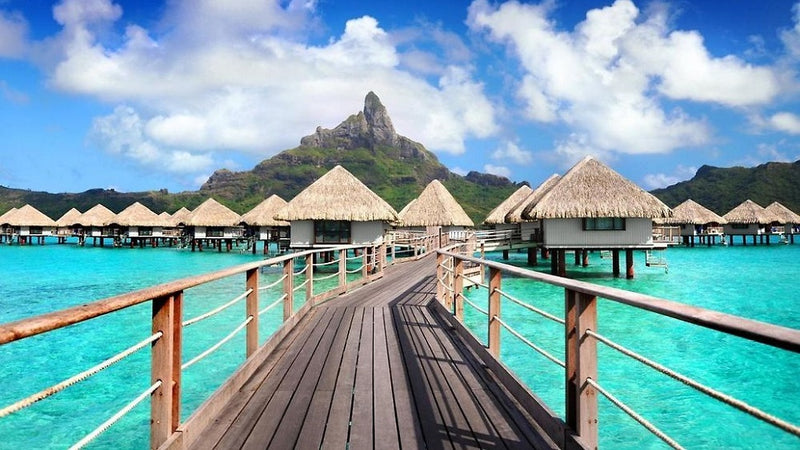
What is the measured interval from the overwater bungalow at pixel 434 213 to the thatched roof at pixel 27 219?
154ft

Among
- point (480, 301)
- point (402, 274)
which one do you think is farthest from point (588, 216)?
point (402, 274)

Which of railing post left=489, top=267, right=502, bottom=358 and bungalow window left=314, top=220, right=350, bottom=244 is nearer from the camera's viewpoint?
railing post left=489, top=267, right=502, bottom=358

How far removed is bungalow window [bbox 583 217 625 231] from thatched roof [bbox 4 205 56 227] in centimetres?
6144

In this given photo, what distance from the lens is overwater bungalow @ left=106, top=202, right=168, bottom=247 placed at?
55094mm

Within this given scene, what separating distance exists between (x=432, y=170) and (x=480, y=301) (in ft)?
395


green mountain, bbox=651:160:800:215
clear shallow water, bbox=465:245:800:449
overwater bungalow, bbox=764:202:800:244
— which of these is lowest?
clear shallow water, bbox=465:245:800:449

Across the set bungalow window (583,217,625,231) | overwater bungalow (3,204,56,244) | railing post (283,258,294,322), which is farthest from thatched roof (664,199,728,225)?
overwater bungalow (3,204,56,244)

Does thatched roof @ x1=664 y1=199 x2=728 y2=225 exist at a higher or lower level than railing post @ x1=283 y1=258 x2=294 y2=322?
higher

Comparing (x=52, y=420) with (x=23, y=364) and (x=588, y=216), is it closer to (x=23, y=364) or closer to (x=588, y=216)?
(x=23, y=364)

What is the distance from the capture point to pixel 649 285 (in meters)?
20.6

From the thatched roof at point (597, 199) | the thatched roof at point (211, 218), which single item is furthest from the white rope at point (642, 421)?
the thatched roof at point (211, 218)

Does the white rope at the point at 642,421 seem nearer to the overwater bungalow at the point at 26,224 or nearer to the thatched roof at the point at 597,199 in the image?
the thatched roof at the point at 597,199

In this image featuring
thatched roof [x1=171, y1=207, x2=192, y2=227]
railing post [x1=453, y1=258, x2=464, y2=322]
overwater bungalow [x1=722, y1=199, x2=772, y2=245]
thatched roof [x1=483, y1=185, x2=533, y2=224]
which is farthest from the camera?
thatched roof [x1=171, y1=207, x2=192, y2=227]

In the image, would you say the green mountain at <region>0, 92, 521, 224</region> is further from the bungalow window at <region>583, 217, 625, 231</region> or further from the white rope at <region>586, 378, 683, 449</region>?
the white rope at <region>586, 378, 683, 449</region>
